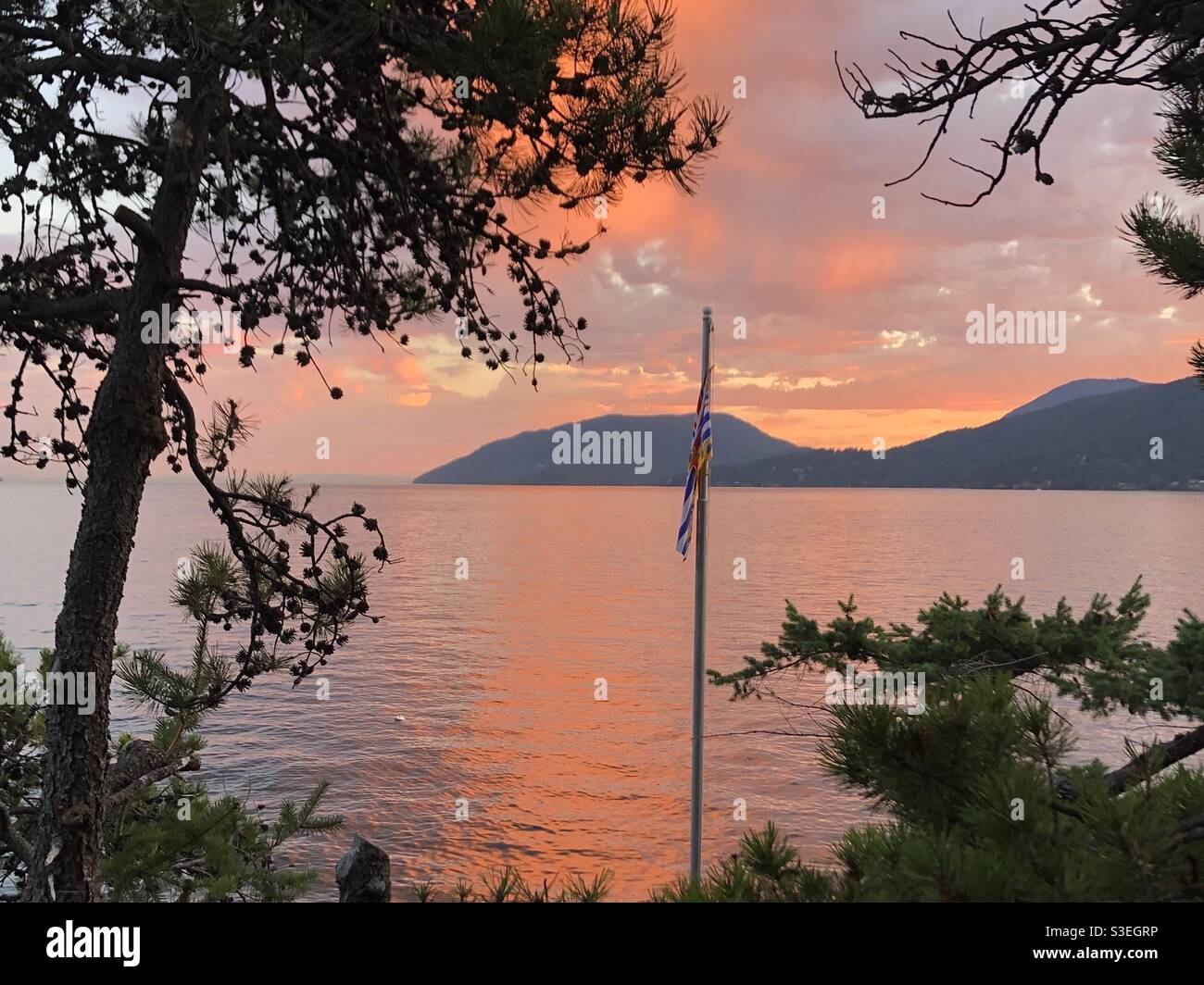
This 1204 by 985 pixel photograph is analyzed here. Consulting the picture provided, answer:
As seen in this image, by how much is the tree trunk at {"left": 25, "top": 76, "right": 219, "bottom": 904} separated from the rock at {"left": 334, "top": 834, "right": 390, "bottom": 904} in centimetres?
180

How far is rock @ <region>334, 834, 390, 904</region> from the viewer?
401 centimetres

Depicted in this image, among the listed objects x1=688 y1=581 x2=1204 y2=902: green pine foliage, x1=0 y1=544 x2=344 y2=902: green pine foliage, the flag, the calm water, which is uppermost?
the flag

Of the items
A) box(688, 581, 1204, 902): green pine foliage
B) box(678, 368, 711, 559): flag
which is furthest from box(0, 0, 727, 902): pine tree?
box(678, 368, 711, 559): flag

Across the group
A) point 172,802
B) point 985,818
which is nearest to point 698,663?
point 172,802

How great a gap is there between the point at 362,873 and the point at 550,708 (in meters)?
26.8

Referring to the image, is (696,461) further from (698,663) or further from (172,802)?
(172,802)

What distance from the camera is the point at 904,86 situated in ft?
10.8

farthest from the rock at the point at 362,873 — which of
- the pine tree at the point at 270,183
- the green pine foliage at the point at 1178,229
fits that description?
the green pine foliage at the point at 1178,229

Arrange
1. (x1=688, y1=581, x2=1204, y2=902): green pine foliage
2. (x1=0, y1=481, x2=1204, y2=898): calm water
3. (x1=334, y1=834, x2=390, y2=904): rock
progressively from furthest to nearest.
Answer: (x1=0, y1=481, x2=1204, y2=898): calm water
(x1=334, y1=834, x2=390, y2=904): rock
(x1=688, y1=581, x2=1204, y2=902): green pine foliage

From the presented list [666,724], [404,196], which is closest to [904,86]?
[404,196]

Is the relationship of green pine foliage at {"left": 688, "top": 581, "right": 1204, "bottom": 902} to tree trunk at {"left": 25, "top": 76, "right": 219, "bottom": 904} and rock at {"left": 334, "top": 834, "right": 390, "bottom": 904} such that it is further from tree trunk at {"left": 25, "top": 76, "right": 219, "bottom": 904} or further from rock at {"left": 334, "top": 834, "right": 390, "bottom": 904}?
tree trunk at {"left": 25, "top": 76, "right": 219, "bottom": 904}
